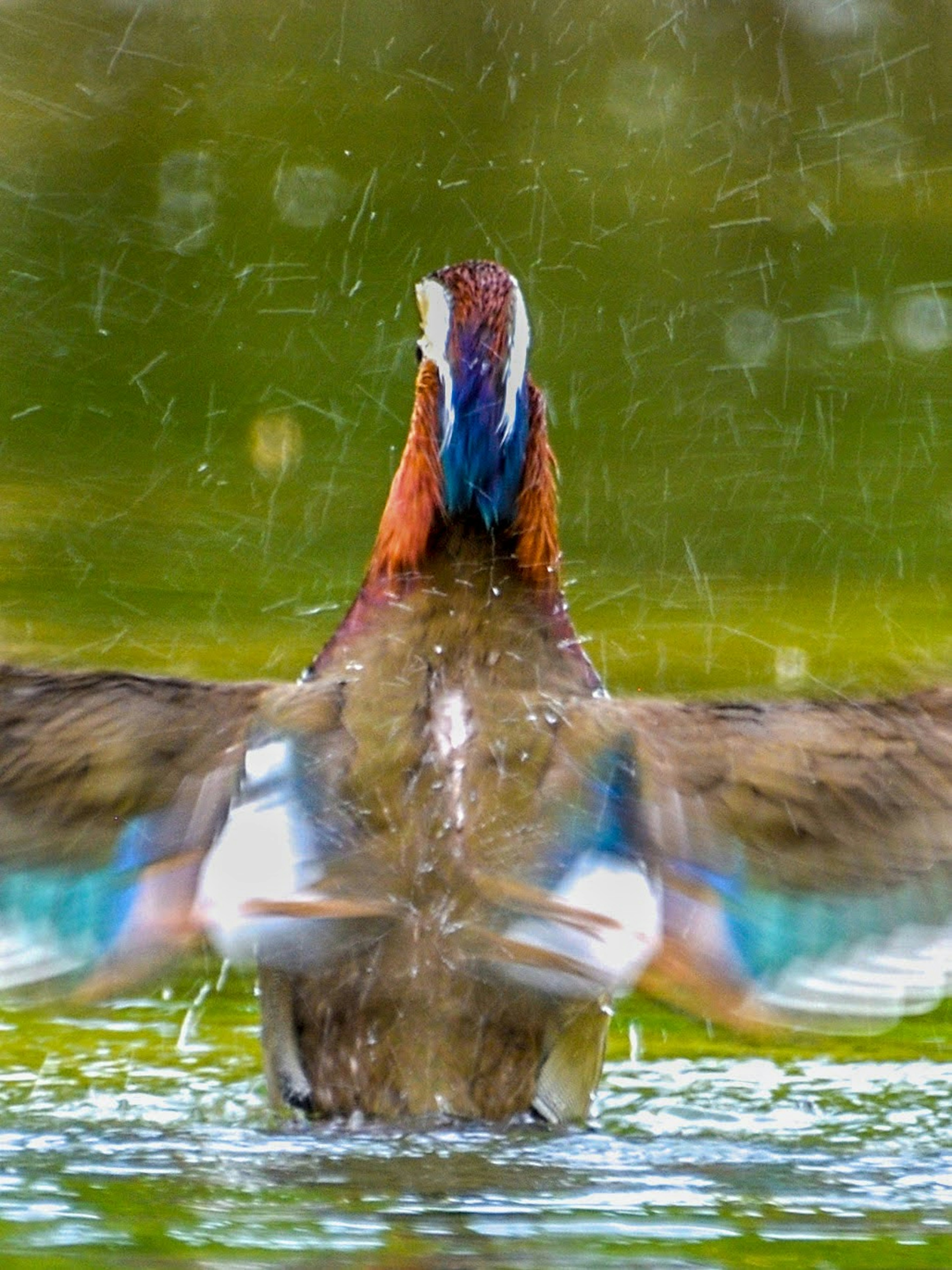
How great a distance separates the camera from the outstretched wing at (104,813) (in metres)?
3.13

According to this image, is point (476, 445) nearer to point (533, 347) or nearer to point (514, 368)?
point (514, 368)

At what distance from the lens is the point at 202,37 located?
9.84 meters

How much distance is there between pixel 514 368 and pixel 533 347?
433cm

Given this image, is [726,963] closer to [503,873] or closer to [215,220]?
[503,873]

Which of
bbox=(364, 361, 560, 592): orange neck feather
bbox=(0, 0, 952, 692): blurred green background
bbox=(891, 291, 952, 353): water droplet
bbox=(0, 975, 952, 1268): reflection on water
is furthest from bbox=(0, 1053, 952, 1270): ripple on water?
bbox=(891, 291, 952, 353): water droplet

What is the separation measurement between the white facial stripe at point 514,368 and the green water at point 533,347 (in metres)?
0.62

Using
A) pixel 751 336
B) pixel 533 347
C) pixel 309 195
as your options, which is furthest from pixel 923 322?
pixel 309 195

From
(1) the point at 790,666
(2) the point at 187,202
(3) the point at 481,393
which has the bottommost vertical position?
(3) the point at 481,393

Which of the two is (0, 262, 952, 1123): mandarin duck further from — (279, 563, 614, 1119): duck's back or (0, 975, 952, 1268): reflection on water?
(0, 975, 952, 1268): reflection on water

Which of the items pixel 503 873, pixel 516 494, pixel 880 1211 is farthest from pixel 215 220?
pixel 880 1211

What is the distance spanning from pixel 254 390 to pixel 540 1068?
4.82 m

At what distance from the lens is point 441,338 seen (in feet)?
11.8

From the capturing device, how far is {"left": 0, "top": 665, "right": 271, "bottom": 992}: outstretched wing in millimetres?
3129

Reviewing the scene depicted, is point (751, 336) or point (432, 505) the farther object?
point (751, 336)
